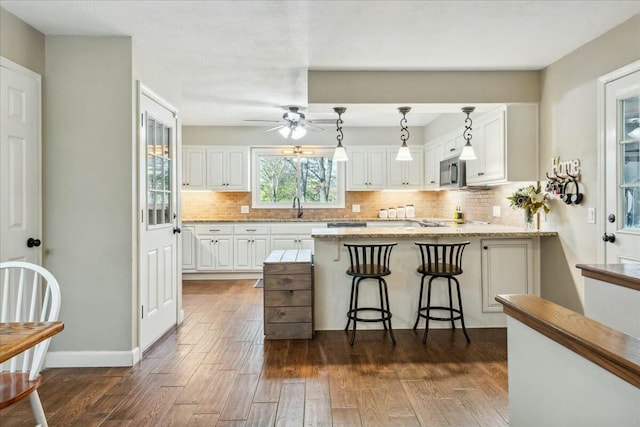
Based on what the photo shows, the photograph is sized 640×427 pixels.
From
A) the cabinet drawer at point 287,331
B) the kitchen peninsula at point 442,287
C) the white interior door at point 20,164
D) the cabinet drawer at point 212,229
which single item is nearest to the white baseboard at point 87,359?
the white interior door at point 20,164

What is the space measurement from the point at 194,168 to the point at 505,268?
15.6 feet

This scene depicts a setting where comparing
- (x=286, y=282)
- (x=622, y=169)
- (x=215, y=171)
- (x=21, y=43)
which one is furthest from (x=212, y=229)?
(x=622, y=169)

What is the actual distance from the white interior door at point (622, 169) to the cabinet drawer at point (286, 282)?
2.35m

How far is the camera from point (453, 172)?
4.98 metres

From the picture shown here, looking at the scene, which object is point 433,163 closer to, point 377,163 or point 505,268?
point 377,163

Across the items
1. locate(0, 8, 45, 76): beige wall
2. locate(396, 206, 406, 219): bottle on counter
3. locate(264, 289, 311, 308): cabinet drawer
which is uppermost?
locate(0, 8, 45, 76): beige wall

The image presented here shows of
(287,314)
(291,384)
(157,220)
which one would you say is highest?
(157,220)

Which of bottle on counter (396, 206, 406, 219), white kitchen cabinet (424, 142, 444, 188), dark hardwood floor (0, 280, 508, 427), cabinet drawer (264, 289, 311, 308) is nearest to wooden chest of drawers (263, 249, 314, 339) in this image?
cabinet drawer (264, 289, 311, 308)

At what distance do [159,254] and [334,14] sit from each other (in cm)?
239

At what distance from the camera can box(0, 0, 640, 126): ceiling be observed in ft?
8.20

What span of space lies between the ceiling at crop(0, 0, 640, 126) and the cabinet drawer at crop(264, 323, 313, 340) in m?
2.07

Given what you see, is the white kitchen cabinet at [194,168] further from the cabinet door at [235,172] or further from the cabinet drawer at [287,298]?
the cabinet drawer at [287,298]

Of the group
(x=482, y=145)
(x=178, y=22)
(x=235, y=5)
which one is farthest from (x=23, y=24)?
(x=482, y=145)

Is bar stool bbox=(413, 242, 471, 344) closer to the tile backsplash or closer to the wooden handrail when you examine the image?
the wooden handrail
